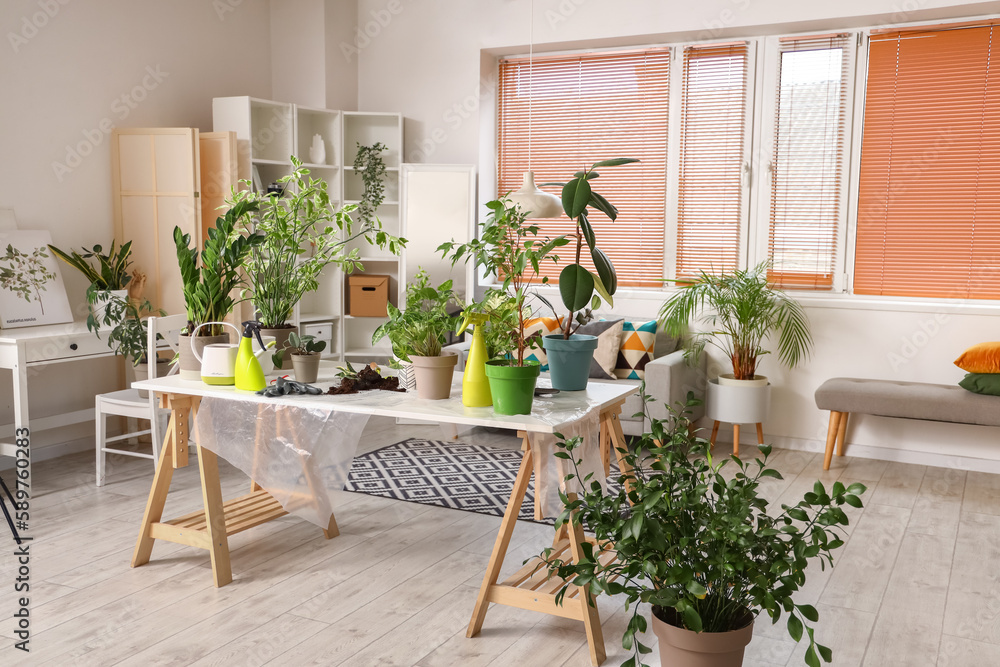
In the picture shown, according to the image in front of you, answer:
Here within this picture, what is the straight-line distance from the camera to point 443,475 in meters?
4.43

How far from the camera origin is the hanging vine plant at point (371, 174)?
235 inches

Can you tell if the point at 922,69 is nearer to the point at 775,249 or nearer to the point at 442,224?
the point at 775,249

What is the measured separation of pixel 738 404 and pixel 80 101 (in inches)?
159

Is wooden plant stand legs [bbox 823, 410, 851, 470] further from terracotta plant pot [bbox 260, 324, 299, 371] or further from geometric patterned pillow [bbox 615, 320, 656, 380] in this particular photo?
terracotta plant pot [bbox 260, 324, 299, 371]

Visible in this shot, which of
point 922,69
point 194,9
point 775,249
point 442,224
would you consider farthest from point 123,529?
point 922,69

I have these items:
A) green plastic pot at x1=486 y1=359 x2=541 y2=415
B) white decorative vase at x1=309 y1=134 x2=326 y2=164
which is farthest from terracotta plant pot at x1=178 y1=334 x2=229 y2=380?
white decorative vase at x1=309 y1=134 x2=326 y2=164

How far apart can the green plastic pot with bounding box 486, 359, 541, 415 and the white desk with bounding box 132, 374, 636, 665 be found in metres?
0.03

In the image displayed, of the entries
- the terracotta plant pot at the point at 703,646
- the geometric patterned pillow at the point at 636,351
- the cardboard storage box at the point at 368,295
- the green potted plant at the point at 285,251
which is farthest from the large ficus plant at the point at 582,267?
the cardboard storage box at the point at 368,295

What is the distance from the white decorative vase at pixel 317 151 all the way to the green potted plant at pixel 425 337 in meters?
3.37

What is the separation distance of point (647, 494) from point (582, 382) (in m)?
0.95

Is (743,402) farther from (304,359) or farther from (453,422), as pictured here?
(304,359)

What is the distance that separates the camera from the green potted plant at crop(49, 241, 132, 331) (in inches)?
176

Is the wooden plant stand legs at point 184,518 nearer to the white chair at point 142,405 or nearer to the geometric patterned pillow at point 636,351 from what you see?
the white chair at point 142,405

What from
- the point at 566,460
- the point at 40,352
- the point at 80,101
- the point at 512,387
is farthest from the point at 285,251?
the point at 80,101
